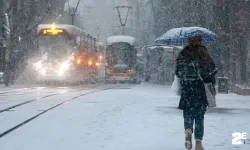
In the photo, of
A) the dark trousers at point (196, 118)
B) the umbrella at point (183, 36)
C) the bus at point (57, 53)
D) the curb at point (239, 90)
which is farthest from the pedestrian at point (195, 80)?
the bus at point (57, 53)

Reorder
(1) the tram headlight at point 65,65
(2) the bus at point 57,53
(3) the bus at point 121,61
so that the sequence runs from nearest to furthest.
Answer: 1. (2) the bus at point 57,53
2. (1) the tram headlight at point 65,65
3. (3) the bus at point 121,61

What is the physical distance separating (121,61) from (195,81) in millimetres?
34025

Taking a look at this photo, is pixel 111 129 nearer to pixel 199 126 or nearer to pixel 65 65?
pixel 199 126

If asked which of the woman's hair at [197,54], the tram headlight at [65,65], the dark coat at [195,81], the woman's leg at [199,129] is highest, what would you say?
the tram headlight at [65,65]

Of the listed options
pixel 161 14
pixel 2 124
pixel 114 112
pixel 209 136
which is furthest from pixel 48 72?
pixel 161 14

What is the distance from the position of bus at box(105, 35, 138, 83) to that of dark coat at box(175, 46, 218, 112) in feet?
110

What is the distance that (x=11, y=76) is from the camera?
34.6m

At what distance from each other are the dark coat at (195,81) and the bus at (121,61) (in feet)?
110

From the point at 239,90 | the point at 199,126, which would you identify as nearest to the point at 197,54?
the point at 199,126

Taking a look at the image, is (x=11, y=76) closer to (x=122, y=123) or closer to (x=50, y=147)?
(x=122, y=123)

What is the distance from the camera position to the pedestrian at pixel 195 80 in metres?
7.93

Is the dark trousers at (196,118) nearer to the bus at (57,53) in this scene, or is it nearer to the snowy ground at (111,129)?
the snowy ground at (111,129)

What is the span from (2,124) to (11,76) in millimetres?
23884

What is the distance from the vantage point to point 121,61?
41.9m
